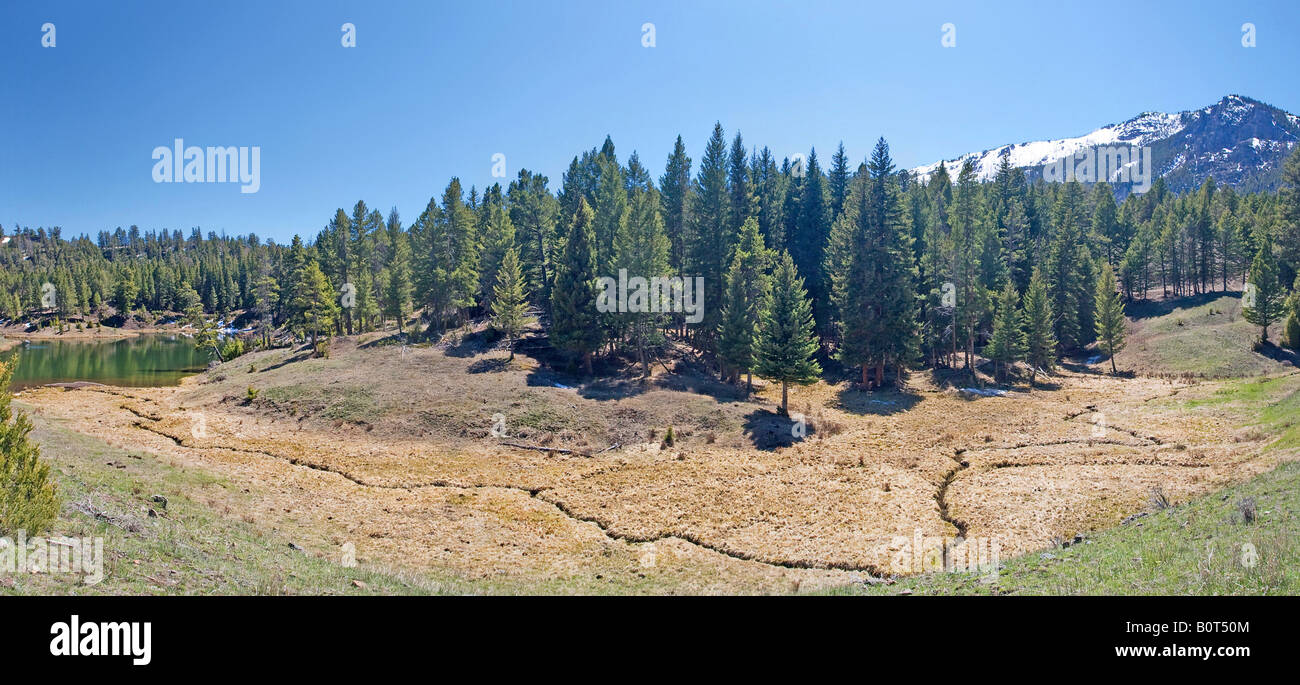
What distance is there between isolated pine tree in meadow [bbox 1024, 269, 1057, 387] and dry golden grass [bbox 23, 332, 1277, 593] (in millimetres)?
7171

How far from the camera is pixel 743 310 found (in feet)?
149

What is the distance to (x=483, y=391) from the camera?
41500 mm

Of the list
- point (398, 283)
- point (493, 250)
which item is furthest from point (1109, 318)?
point (398, 283)

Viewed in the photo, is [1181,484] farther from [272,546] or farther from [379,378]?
[379,378]

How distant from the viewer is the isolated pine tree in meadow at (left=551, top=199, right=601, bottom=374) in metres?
48.0

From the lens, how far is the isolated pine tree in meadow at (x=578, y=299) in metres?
48.0

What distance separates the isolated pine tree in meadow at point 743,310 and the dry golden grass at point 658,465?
11.7 feet

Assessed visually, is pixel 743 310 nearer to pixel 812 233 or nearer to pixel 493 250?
pixel 812 233

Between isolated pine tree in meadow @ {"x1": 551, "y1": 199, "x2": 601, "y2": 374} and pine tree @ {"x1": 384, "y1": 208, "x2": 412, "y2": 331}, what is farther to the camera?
pine tree @ {"x1": 384, "y1": 208, "x2": 412, "y2": 331}

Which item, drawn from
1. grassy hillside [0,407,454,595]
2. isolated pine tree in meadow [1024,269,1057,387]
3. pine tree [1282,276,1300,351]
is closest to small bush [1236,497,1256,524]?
grassy hillside [0,407,454,595]

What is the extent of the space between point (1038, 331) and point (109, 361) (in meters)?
117

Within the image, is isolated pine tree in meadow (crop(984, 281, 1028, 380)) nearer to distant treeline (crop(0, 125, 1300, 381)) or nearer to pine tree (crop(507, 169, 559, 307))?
distant treeline (crop(0, 125, 1300, 381))
